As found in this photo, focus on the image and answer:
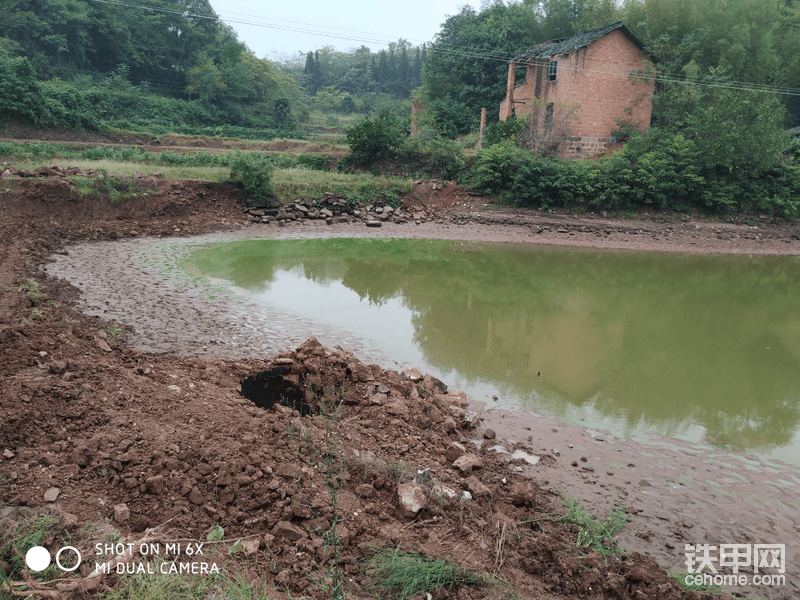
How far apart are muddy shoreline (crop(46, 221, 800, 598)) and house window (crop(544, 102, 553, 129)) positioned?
65.4ft

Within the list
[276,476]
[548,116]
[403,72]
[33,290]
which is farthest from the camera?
[403,72]

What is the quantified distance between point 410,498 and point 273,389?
2.60 metres

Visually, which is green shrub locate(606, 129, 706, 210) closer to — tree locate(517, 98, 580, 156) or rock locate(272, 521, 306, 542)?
tree locate(517, 98, 580, 156)

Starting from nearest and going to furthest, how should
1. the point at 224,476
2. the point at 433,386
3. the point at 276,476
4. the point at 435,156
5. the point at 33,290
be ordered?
the point at 224,476 → the point at 276,476 → the point at 433,386 → the point at 33,290 → the point at 435,156

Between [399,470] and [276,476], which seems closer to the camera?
[276,476]

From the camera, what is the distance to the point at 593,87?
24531 millimetres

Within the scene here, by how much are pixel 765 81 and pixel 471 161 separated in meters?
17.6

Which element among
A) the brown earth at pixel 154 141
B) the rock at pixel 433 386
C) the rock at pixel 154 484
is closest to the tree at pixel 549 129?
the brown earth at pixel 154 141

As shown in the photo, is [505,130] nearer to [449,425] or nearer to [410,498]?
[449,425]

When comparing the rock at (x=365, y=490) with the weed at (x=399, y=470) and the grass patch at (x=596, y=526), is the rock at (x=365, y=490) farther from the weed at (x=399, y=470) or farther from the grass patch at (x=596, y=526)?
the grass patch at (x=596, y=526)

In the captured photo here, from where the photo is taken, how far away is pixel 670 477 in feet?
16.5

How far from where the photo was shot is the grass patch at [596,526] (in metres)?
3.79

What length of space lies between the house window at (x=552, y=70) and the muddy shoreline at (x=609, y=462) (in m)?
21.0

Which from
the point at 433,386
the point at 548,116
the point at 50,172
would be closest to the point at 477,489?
the point at 433,386
